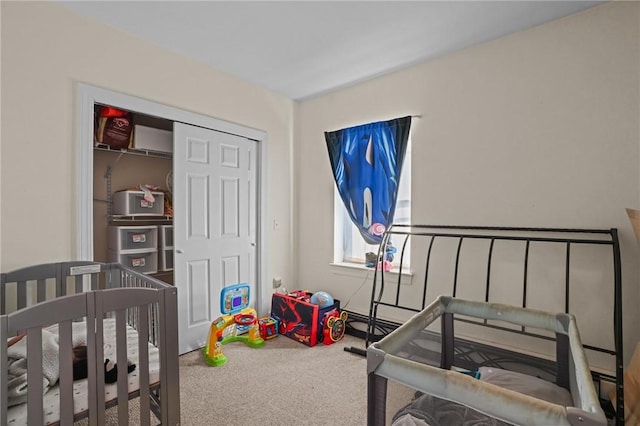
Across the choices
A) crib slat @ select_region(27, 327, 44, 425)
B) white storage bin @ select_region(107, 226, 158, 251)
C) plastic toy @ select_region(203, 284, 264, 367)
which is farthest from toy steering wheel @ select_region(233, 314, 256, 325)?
crib slat @ select_region(27, 327, 44, 425)

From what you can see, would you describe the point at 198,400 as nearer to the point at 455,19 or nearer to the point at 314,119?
the point at 314,119

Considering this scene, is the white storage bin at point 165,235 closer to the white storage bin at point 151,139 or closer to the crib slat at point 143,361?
the white storage bin at point 151,139

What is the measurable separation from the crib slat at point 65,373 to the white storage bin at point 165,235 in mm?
2072

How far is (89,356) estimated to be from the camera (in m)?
1.24

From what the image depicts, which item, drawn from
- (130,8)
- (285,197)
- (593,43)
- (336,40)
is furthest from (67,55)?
(593,43)

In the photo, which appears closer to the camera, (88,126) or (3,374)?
(3,374)

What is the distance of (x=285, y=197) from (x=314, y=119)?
0.87 metres

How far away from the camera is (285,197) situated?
11.2 ft

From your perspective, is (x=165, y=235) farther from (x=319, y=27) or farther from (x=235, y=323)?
(x=319, y=27)

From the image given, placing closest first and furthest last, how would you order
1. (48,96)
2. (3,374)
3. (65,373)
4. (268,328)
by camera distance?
(3,374)
(65,373)
(48,96)
(268,328)

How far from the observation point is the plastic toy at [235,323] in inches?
96.0

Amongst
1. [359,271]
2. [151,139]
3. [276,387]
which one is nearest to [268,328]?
[276,387]

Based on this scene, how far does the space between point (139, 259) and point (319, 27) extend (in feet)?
8.41

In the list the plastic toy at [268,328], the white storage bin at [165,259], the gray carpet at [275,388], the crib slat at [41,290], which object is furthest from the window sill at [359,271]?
the crib slat at [41,290]
